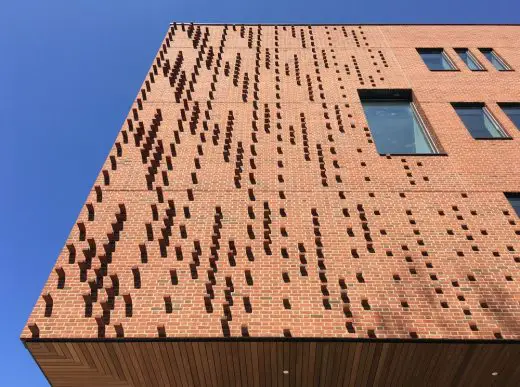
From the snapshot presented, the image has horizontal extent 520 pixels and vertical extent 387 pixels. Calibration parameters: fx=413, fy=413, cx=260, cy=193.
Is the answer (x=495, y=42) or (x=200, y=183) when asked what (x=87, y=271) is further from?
(x=495, y=42)

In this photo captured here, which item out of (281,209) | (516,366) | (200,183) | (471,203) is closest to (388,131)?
(471,203)

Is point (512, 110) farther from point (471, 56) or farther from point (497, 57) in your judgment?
point (497, 57)

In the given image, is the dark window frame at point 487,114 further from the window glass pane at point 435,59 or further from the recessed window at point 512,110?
the window glass pane at point 435,59

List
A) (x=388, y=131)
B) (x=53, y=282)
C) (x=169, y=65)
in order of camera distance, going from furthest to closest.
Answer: (x=169, y=65) → (x=388, y=131) → (x=53, y=282)

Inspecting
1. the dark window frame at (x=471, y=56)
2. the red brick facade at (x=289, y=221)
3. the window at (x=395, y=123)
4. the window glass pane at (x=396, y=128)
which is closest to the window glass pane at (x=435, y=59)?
the dark window frame at (x=471, y=56)

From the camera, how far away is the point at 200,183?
847cm

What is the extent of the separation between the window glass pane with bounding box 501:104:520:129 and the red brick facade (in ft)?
1.04

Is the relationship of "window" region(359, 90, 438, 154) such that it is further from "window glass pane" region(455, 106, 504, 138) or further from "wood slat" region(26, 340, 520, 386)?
"wood slat" region(26, 340, 520, 386)

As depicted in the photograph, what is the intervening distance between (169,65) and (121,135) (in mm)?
4097

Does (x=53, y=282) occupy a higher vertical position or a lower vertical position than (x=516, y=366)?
higher

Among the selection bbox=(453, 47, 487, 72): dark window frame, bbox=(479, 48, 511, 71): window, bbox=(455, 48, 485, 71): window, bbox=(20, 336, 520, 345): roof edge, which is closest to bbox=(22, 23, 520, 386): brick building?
bbox=(20, 336, 520, 345): roof edge

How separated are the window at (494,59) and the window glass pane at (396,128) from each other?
171 inches

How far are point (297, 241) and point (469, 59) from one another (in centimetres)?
1081

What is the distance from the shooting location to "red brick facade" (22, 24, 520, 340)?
5.99 m
